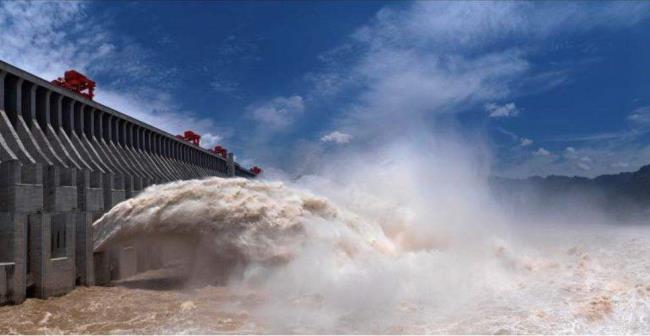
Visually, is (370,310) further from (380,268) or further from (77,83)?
(77,83)

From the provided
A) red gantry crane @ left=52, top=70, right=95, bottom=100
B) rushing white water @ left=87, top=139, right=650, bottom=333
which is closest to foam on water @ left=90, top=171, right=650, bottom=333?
rushing white water @ left=87, top=139, right=650, bottom=333

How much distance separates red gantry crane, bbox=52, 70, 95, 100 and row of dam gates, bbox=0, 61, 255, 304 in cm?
205

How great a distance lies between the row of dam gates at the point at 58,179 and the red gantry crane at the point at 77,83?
2054 mm

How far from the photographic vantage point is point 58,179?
27.3m

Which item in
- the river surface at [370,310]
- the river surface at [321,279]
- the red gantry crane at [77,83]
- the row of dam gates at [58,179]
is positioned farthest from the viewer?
the red gantry crane at [77,83]

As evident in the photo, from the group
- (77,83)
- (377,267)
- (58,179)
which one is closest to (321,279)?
(377,267)

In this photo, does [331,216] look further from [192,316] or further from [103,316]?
[103,316]

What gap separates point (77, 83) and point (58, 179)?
24.7m

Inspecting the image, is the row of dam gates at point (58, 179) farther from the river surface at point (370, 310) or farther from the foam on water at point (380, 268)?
the foam on water at point (380, 268)

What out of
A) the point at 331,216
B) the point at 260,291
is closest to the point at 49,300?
the point at 260,291

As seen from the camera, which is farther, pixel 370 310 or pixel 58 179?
pixel 58 179

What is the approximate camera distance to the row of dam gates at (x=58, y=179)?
64.3ft

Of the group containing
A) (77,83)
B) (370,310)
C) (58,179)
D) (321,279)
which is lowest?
(370,310)

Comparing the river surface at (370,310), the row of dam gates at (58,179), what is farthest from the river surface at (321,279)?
the row of dam gates at (58,179)
